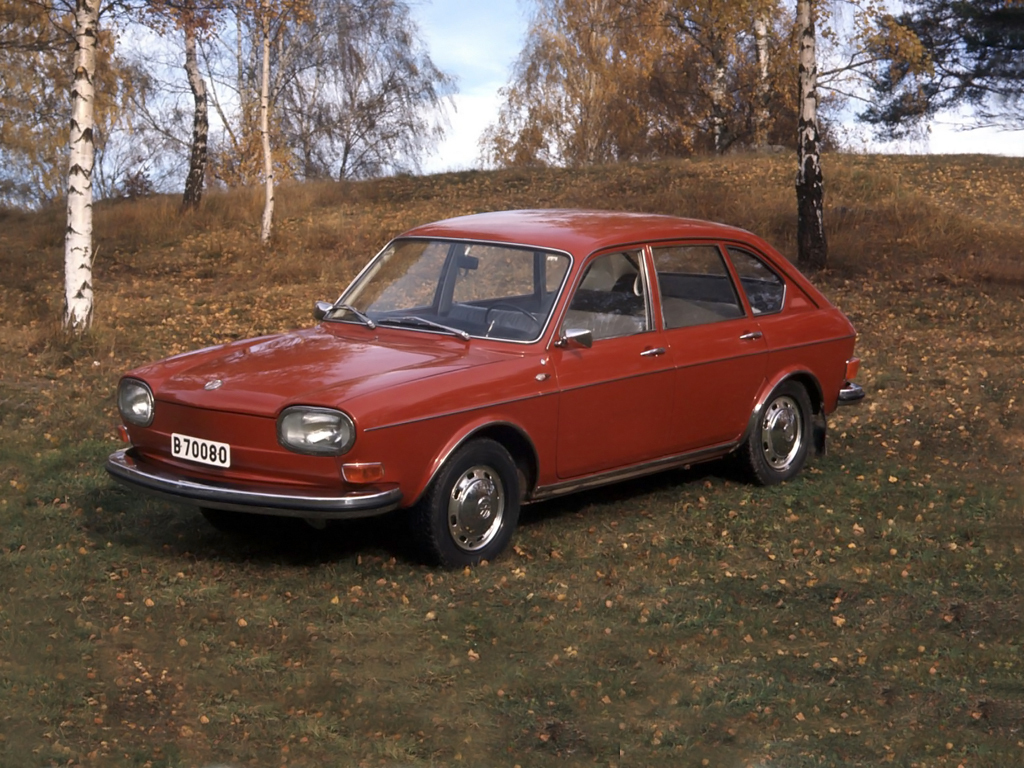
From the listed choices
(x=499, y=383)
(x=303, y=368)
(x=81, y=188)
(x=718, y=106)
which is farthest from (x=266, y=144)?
(x=499, y=383)

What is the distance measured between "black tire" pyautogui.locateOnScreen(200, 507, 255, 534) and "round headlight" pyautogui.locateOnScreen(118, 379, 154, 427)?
0.76m

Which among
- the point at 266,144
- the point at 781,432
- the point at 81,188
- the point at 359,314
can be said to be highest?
the point at 266,144

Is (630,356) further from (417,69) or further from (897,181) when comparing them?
(417,69)

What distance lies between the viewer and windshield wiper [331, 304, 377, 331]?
23.1ft

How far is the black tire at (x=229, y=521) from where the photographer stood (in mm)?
6918

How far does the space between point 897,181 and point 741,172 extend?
341cm

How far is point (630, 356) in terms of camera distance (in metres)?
7.07

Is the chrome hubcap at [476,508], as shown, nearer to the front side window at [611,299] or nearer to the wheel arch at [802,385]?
the front side window at [611,299]

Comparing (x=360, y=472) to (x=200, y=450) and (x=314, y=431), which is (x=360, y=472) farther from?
(x=200, y=450)

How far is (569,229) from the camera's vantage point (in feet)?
24.0

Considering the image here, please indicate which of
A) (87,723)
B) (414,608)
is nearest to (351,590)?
(414,608)

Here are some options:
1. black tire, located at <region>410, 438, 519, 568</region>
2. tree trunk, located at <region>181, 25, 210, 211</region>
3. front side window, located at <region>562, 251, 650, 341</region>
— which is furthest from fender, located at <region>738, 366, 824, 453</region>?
tree trunk, located at <region>181, 25, 210, 211</region>

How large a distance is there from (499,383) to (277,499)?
4.19 feet

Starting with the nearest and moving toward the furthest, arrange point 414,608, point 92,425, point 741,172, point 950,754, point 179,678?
point 950,754
point 179,678
point 414,608
point 92,425
point 741,172
